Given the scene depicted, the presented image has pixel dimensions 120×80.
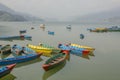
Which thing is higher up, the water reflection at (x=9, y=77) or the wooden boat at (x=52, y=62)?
the wooden boat at (x=52, y=62)

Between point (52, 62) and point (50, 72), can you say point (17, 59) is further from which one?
point (50, 72)

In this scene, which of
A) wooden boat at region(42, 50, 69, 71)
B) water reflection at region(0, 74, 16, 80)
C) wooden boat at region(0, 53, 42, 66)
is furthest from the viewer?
wooden boat at region(0, 53, 42, 66)

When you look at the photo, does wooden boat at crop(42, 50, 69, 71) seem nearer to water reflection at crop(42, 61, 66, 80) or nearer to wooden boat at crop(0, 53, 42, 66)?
water reflection at crop(42, 61, 66, 80)

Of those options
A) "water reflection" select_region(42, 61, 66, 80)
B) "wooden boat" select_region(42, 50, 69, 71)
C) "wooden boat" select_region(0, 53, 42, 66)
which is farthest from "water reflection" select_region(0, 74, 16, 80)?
"wooden boat" select_region(42, 50, 69, 71)

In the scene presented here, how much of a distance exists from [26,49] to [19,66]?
9605mm

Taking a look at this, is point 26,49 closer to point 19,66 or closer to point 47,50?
point 47,50

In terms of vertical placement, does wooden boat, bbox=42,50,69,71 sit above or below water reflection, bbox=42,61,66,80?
above

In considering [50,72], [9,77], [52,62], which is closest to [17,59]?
[9,77]

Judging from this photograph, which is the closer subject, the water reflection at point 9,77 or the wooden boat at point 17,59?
the water reflection at point 9,77

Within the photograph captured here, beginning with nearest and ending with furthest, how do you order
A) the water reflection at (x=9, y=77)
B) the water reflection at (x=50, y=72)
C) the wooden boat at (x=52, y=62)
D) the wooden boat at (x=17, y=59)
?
1. the water reflection at (x=9, y=77)
2. the water reflection at (x=50, y=72)
3. the wooden boat at (x=52, y=62)
4. the wooden boat at (x=17, y=59)

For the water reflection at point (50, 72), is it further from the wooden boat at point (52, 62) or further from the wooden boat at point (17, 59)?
the wooden boat at point (17, 59)

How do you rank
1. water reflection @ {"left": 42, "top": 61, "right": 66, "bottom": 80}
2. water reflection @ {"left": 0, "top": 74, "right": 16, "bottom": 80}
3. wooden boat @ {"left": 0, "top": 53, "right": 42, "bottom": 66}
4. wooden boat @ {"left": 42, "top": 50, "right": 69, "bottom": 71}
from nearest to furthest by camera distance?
water reflection @ {"left": 0, "top": 74, "right": 16, "bottom": 80} < water reflection @ {"left": 42, "top": 61, "right": 66, "bottom": 80} < wooden boat @ {"left": 42, "top": 50, "right": 69, "bottom": 71} < wooden boat @ {"left": 0, "top": 53, "right": 42, "bottom": 66}

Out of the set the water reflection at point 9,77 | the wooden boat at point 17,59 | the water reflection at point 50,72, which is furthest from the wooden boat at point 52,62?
the wooden boat at point 17,59

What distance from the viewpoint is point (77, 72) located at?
3472 cm
